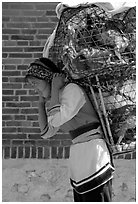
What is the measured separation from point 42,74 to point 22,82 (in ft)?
6.52

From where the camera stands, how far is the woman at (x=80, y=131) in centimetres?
319

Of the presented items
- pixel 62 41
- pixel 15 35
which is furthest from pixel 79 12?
pixel 15 35

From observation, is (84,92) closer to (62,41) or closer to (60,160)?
(62,41)

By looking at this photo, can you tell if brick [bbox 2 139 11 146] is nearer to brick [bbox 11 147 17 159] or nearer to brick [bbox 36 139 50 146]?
brick [bbox 11 147 17 159]

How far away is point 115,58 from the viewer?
3141 millimetres

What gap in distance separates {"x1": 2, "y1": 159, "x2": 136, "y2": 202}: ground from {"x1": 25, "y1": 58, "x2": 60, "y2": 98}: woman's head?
6.16ft

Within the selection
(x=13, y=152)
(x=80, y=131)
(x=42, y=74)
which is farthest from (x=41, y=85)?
(x=13, y=152)

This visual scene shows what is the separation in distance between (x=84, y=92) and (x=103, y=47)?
1.03 feet

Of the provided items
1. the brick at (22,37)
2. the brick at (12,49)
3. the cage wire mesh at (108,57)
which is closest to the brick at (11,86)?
the brick at (12,49)

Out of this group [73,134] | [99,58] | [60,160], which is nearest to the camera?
[99,58]

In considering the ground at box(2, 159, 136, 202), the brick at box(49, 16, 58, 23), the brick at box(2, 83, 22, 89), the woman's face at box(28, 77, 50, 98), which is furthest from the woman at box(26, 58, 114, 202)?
the brick at box(49, 16, 58, 23)

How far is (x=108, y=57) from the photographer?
3.13 meters

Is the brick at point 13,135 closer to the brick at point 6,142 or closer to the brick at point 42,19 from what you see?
the brick at point 6,142

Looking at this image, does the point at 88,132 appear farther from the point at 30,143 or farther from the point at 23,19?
the point at 23,19
